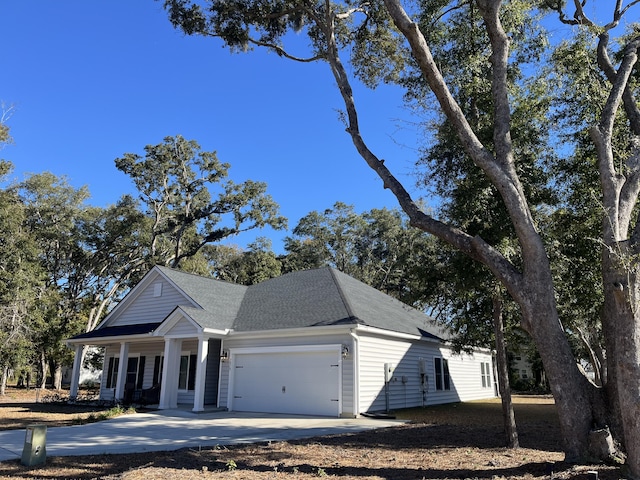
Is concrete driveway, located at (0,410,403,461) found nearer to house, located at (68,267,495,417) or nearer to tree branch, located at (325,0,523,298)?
house, located at (68,267,495,417)

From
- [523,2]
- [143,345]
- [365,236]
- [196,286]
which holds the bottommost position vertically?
[143,345]

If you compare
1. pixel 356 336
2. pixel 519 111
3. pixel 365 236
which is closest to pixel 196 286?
pixel 356 336

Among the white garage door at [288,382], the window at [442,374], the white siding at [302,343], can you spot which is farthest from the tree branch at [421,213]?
the window at [442,374]

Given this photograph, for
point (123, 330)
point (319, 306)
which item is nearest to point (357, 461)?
point (319, 306)

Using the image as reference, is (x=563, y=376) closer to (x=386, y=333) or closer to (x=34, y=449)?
(x=34, y=449)

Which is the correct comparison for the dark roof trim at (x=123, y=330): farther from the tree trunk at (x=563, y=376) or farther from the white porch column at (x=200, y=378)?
the tree trunk at (x=563, y=376)

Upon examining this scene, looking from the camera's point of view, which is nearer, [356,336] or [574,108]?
[574,108]

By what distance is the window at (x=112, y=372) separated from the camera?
21017 millimetres

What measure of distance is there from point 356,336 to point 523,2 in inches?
391

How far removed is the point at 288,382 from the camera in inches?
613

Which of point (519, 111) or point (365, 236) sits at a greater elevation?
point (365, 236)

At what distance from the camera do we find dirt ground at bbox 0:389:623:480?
20.6 feet

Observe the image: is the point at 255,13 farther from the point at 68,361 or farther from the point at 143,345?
the point at 68,361

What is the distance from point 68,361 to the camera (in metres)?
30.0
